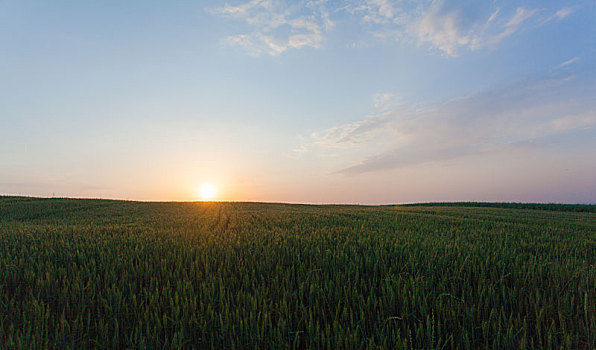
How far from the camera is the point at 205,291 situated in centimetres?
269

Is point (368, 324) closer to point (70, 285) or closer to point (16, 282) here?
point (70, 285)

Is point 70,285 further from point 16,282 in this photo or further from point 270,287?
point 270,287

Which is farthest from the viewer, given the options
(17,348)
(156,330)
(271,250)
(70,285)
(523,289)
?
(271,250)

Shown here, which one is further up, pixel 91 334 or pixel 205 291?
pixel 205 291

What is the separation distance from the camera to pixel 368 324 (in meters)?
2.26

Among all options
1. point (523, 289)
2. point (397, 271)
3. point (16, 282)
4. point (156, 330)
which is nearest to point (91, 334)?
point (156, 330)

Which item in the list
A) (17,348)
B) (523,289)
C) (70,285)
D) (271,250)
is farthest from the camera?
(271,250)

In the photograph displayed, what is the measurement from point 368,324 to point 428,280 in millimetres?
1077

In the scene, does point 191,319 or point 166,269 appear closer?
point 191,319

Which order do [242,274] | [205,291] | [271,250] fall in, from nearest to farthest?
[205,291] → [242,274] → [271,250]

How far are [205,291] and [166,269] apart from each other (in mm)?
1097

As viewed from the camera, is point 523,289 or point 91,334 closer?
point 91,334

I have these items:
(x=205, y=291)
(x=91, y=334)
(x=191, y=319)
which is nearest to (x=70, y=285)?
(x=91, y=334)

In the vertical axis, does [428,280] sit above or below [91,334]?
above
